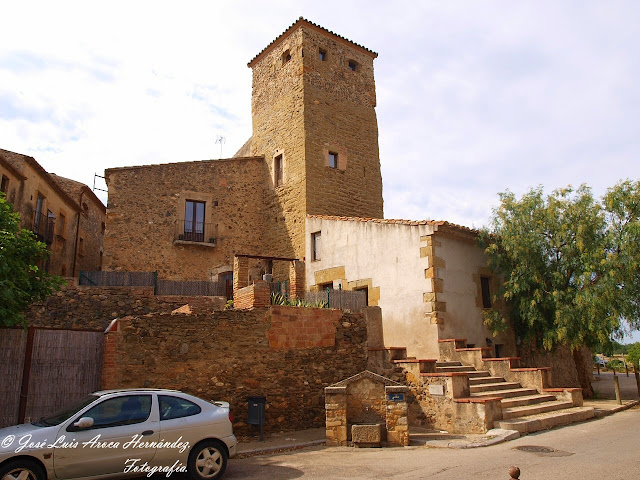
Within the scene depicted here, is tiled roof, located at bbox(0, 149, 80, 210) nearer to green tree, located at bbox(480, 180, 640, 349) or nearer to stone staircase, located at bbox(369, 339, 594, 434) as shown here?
stone staircase, located at bbox(369, 339, 594, 434)

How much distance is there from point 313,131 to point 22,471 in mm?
15707

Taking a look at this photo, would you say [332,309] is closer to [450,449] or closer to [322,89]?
[450,449]

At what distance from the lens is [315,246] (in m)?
17.8

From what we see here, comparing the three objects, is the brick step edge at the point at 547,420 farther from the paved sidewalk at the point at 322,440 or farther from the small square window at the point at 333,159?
the small square window at the point at 333,159

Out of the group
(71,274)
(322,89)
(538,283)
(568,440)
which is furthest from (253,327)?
(71,274)

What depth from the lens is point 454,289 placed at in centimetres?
1402

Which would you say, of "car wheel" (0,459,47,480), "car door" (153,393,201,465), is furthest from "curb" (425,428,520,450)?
"car wheel" (0,459,47,480)

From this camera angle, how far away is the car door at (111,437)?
6203mm

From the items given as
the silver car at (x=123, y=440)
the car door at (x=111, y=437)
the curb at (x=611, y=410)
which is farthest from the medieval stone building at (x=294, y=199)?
the car door at (x=111, y=437)

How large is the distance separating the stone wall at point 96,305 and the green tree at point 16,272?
14.3 feet

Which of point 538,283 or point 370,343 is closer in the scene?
point 370,343

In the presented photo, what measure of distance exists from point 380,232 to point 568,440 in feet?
24.8

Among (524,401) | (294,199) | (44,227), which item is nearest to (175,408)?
(524,401)

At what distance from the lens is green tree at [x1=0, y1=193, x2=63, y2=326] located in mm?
8312
